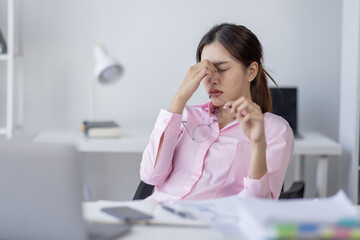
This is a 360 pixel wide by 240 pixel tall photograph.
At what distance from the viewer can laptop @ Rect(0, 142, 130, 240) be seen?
3.46ft

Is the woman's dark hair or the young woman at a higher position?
the woman's dark hair

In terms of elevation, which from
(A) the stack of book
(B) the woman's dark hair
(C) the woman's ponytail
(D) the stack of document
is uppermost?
(B) the woman's dark hair

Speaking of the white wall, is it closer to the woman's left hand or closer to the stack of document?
the woman's left hand

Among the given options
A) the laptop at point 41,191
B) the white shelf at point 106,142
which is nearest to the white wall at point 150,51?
the white shelf at point 106,142

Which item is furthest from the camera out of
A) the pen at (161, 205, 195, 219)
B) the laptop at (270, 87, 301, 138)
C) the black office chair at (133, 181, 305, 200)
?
the laptop at (270, 87, 301, 138)

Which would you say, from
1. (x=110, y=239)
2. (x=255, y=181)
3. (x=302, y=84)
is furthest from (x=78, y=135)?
(x=110, y=239)

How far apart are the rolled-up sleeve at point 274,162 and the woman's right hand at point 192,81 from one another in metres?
0.26

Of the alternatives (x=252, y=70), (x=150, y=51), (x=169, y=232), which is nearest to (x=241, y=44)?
(x=252, y=70)

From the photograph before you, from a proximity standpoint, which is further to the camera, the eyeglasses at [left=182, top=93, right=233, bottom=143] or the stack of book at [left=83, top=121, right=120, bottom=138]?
the stack of book at [left=83, top=121, right=120, bottom=138]

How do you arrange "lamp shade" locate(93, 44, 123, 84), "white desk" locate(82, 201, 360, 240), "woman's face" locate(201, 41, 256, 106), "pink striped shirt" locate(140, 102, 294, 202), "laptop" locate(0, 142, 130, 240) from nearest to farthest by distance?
"laptop" locate(0, 142, 130, 240)
"white desk" locate(82, 201, 360, 240)
"pink striped shirt" locate(140, 102, 294, 202)
"woman's face" locate(201, 41, 256, 106)
"lamp shade" locate(93, 44, 123, 84)

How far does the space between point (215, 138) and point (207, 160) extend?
3.6 inches

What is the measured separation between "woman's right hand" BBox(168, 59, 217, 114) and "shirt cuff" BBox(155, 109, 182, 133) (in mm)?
26

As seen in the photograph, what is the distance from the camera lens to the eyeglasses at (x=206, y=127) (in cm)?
193

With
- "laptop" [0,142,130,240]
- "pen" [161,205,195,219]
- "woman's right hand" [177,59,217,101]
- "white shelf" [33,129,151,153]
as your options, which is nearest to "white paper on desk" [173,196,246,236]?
"pen" [161,205,195,219]
